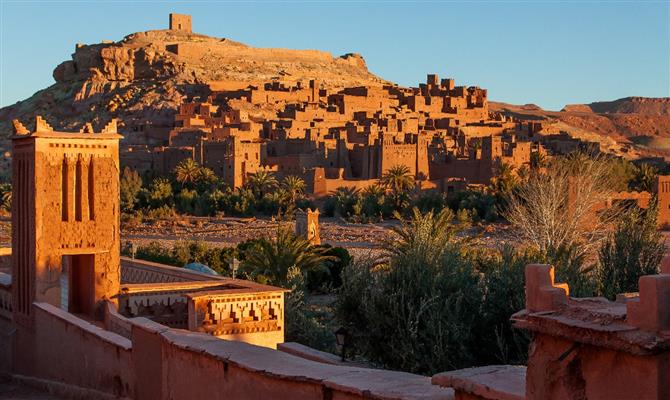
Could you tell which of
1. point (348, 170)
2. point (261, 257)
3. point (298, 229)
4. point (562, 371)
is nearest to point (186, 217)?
point (348, 170)

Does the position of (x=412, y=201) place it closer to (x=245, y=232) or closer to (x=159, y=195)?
(x=245, y=232)

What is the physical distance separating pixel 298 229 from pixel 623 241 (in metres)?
13.7

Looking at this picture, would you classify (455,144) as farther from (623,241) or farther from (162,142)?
(623,241)

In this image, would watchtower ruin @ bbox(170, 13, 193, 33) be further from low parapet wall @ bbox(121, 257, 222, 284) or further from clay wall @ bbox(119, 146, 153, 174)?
low parapet wall @ bbox(121, 257, 222, 284)

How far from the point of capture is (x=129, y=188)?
40.7 meters

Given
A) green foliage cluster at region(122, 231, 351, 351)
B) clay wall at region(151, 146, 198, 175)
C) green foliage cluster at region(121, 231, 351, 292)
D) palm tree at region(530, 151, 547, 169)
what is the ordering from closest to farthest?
green foliage cluster at region(122, 231, 351, 351) < green foliage cluster at region(121, 231, 351, 292) < palm tree at region(530, 151, 547, 169) < clay wall at region(151, 146, 198, 175)

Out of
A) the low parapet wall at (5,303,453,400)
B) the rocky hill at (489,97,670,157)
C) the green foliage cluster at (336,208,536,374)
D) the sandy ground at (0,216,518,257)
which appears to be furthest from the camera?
the rocky hill at (489,97,670,157)

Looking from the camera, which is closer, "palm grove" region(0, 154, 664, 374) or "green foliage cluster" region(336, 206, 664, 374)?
"green foliage cluster" region(336, 206, 664, 374)

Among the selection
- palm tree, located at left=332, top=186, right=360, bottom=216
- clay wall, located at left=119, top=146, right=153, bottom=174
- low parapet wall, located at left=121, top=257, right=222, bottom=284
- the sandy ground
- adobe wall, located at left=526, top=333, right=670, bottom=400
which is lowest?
the sandy ground

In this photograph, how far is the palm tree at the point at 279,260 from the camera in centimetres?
1816

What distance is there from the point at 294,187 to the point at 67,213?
27.6 meters

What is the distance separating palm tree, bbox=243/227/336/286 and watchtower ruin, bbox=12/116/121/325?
687cm

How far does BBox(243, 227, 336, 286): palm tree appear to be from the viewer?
18.2 meters

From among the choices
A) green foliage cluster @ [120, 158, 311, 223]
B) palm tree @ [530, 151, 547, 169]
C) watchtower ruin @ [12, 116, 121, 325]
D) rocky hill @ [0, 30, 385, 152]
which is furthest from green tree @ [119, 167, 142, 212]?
watchtower ruin @ [12, 116, 121, 325]
